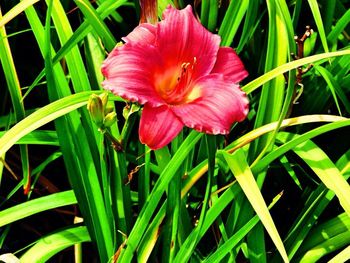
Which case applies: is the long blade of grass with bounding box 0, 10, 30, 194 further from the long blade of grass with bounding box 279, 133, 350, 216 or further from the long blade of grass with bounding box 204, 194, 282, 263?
the long blade of grass with bounding box 279, 133, 350, 216

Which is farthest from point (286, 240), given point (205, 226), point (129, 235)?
point (129, 235)

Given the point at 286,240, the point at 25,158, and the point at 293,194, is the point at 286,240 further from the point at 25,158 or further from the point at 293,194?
the point at 25,158

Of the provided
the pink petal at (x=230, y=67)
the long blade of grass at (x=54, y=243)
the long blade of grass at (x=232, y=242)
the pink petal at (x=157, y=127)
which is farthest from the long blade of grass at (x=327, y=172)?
the long blade of grass at (x=54, y=243)

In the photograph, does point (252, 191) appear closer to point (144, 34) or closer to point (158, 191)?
point (158, 191)

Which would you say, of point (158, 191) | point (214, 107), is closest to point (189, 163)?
Result: point (158, 191)

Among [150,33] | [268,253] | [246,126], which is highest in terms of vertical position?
[150,33]

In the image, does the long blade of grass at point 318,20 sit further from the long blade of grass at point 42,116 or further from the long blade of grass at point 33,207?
the long blade of grass at point 33,207
